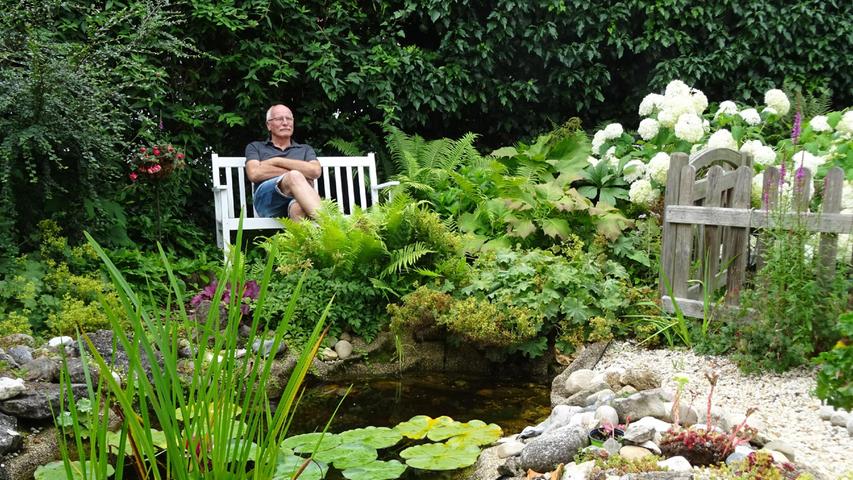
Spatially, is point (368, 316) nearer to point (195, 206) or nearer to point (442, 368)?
point (442, 368)

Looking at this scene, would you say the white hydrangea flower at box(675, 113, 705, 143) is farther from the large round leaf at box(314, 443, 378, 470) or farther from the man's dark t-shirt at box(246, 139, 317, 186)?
the large round leaf at box(314, 443, 378, 470)

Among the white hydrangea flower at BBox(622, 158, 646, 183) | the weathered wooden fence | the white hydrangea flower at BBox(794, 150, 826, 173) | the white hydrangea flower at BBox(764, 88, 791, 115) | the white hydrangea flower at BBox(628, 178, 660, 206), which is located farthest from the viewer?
the white hydrangea flower at BBox(764, 88, 791, 115)

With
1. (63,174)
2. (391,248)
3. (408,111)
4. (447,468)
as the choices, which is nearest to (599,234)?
(391,248)

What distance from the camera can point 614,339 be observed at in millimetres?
4418

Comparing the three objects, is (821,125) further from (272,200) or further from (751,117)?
(272,200)

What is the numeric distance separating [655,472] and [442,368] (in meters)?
2.32

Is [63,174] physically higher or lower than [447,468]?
Answer: higher

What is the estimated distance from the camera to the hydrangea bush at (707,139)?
16.0ft

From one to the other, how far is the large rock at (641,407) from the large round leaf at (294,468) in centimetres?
117

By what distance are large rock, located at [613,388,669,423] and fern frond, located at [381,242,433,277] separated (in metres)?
1.85

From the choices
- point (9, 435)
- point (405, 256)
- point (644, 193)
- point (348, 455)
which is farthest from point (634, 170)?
point (9, 435)

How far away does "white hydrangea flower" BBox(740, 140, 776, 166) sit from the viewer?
5031 mm

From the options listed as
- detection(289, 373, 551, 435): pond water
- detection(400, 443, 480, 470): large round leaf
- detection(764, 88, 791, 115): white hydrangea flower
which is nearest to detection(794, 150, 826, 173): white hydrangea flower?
detection(764, 88, 791, 115): white hydrangea flower

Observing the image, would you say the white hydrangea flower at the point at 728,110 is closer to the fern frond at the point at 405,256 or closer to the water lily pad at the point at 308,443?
the fern frond at the point at 405,256
